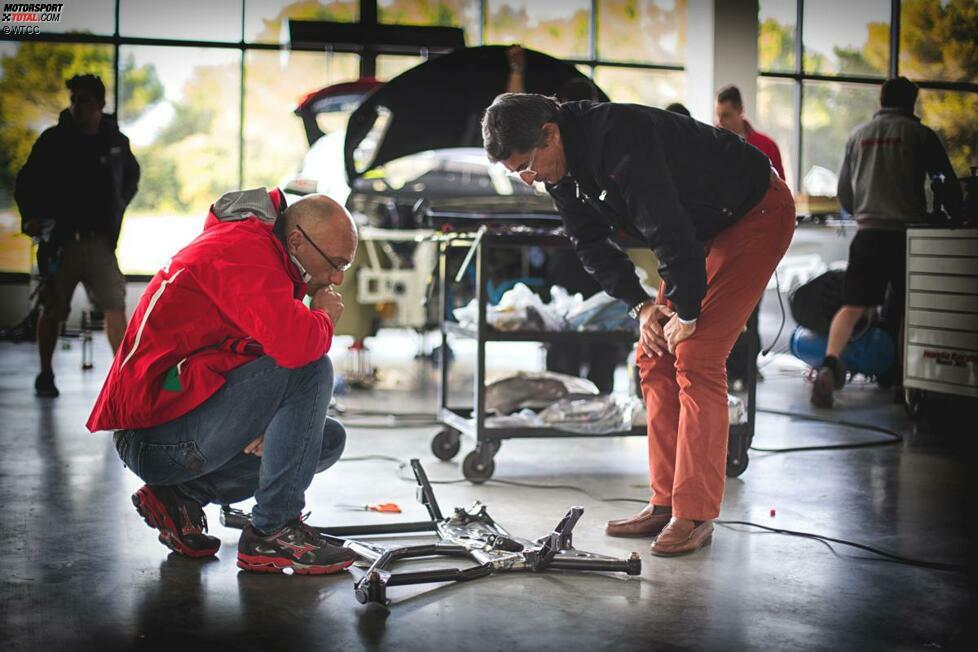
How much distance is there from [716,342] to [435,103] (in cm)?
430

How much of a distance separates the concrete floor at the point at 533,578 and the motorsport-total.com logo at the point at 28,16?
622cm

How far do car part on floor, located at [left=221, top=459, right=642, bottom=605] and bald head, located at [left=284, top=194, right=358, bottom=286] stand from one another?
731 mm

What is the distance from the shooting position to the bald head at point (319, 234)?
2.59 metres

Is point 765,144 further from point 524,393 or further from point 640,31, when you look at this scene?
point 640,31

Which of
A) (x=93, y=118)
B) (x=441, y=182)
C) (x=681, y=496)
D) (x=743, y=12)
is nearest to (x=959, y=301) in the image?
(x=681, y=496)

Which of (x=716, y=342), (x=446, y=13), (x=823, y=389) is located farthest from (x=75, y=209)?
(x=446, y=13)

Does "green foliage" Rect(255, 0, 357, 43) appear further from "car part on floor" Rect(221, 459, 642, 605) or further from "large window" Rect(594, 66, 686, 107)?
"car part on floor" Rect(221, 459, 642, 605)

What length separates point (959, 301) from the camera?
16.5ft

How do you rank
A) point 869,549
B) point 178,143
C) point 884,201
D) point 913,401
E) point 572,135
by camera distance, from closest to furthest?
point 572,135
point 869,549
point 913,401
point 884,201
point 178,143

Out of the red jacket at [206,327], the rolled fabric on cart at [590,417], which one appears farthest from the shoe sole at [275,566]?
the rolled fabric on cart at [590,417]

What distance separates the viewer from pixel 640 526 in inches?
125

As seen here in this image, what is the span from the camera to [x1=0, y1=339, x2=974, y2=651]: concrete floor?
2.26 meters

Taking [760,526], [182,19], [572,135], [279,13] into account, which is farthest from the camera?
[279,13]

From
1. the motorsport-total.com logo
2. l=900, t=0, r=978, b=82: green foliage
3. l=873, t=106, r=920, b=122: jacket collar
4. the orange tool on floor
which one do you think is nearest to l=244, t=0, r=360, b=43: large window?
the motorsport-total.com logo
